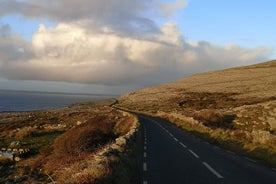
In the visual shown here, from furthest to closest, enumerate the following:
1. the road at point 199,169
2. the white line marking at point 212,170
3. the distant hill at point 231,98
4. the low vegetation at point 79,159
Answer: the distant hill at point 231,98, the white line marking at point 212,170, the road at point 199,169, the low vegetation at point 79,159

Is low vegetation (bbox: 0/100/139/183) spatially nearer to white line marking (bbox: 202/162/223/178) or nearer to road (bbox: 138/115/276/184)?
road (bbox: 138/115/276/184)

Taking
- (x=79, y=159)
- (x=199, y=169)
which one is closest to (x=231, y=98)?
(x=79, y=159)

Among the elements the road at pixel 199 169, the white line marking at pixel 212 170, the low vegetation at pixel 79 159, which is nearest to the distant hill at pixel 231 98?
the low vegetation at pixel 79 159

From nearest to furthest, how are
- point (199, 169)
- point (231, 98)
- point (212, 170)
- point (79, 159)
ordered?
point (212, 170) < point (199, 169) < point (79, 159) < point (231, 98)

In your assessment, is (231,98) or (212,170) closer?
(212,170)

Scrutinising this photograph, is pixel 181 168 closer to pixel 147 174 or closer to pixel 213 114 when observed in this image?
pixel 147 174

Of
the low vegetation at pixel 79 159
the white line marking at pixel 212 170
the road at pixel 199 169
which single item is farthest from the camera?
the white line marking at pixel 212 170

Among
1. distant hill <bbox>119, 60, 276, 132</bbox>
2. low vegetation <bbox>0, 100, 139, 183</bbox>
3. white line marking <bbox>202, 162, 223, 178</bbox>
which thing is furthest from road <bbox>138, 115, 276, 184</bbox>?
distant hill <bbox>119, 60, 276, 132</bbox>

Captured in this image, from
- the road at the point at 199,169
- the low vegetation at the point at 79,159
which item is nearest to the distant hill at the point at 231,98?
the low vegetation at the point at 79,159

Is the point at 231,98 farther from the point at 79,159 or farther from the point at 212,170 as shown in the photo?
the point at 212,170

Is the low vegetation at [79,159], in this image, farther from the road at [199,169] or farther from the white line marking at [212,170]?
the white line marking at [212,170]

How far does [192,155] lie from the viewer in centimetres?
2119

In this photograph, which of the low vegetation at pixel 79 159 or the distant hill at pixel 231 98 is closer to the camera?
the low vegetation at pixel 79 159

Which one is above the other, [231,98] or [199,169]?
[231,98]
